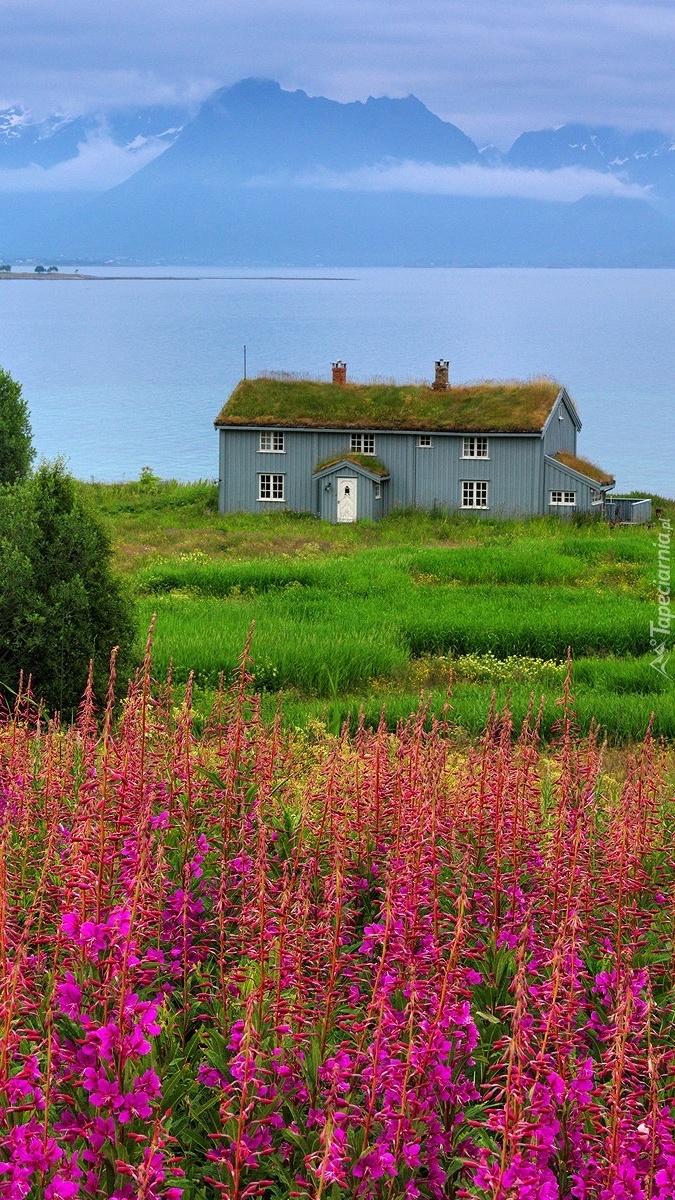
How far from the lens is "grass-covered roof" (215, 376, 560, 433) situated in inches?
1962

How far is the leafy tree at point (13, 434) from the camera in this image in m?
36.6

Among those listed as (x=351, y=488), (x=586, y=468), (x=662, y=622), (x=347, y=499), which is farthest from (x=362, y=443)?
(x=662, y=622)

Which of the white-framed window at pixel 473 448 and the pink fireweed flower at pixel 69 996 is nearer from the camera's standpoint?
the pink fireweed flower at pixel 69 996

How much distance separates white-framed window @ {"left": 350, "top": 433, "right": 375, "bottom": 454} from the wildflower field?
43389 millimetres

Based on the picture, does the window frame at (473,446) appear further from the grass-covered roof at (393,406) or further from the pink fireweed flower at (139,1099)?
the pink fireweed flower at (139,1099)

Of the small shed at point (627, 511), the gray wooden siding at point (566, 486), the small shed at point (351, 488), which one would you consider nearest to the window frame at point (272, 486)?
the small shed at point (351, 488)

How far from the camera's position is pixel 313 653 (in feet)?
72.9

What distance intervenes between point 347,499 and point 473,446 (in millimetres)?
5237

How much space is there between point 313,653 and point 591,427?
110 m

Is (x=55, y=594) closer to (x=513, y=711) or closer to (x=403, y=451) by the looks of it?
(x=513, y=711)

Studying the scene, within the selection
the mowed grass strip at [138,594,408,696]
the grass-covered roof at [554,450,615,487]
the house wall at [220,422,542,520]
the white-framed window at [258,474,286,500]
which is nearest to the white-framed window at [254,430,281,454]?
the house wall at [220,422,542,520]

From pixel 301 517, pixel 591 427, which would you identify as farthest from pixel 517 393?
pixel 591 427

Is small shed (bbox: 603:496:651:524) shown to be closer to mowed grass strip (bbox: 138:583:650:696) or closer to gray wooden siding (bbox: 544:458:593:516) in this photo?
gray wooden siding (bbox: 544:458:593:516)

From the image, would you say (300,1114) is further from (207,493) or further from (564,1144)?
A: (207,493)
